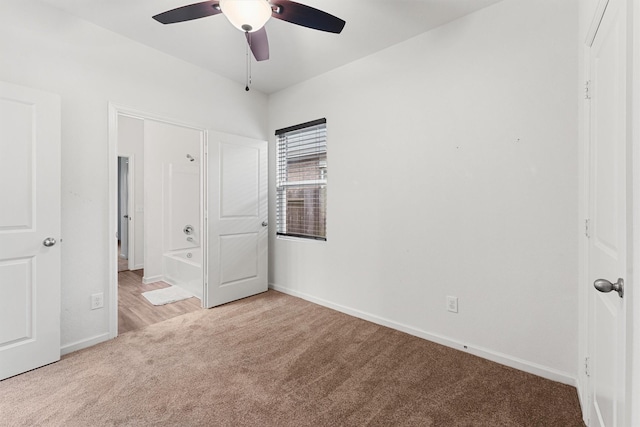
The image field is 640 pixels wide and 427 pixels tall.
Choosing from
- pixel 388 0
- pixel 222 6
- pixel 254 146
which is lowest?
pixel 254 146

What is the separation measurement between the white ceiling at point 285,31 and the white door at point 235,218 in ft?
2.89

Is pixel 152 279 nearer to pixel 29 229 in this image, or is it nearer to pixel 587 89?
pixel 29 229

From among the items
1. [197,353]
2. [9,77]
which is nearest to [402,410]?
[197,353]

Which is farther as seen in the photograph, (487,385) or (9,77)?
(9,77)

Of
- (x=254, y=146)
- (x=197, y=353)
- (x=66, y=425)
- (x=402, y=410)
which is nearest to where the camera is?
(x=66, y=425)

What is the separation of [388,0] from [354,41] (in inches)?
21.4

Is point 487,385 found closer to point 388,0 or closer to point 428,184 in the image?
point 428,184

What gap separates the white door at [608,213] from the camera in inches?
37.9

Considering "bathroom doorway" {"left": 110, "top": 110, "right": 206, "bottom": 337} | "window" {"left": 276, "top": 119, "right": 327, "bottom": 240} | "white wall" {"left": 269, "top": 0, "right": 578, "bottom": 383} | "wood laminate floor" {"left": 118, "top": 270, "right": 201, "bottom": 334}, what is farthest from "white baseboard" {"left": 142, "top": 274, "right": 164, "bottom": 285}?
"white wall" {"left": 269, "top": 0, "right": 578, "bottom": 383}

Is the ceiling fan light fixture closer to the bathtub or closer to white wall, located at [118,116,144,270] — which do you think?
the bathtub

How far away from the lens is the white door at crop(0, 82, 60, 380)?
186cm

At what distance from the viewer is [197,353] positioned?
7.26ft

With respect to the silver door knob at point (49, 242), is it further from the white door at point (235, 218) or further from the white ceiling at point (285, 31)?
the white ceiling at point (285, 31)

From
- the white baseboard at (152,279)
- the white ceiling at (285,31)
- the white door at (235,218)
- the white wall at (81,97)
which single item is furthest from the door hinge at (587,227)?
the white baseboard at (152,279)
